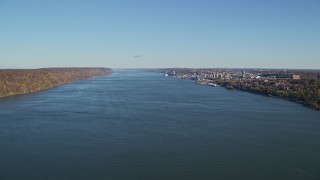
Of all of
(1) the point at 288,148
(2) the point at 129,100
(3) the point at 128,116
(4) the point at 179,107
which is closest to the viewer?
(1) the point at 288,148

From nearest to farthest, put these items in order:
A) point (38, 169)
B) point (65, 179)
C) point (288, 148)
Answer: point (65, 179), point (38, 169), point (288, 148)

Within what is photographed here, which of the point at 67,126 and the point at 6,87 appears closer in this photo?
the point at 67,126

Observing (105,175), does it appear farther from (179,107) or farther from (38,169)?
(179,107)

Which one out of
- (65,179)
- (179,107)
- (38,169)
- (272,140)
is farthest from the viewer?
(179,107)

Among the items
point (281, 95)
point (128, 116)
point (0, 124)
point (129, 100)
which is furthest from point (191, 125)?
point (281, 95)

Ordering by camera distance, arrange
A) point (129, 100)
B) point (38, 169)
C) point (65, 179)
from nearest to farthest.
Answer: point (65, 179)
point (38, 169)
point (129, 100)

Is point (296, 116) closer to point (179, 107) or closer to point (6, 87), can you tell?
point (179, 107)

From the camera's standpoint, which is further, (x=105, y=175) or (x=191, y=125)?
(x=191, y=125)

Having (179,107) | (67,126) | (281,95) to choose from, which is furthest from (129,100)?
(281,95)
